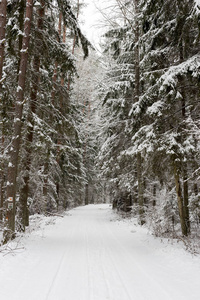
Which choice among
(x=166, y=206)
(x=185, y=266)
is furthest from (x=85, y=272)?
(x=166, y=206)

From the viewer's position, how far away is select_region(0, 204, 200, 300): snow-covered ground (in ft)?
13.6

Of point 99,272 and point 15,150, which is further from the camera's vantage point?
point 15,150

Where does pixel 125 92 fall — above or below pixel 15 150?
above

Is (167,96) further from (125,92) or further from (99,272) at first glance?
(125,92)

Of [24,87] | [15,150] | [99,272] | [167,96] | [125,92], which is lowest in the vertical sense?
[99,272]

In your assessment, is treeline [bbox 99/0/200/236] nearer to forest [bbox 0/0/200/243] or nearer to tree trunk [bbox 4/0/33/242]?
forest [bbox 0/0/200/243]

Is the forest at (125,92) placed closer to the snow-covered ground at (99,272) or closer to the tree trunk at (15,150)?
the tree trunk at (15,150)

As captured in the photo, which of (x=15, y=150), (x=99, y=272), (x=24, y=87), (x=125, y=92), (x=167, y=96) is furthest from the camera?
(x=125, y=92)

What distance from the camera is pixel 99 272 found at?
5301 mm

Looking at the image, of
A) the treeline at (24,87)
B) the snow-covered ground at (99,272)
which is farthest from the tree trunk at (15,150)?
the snow-covered ground at (99,272)

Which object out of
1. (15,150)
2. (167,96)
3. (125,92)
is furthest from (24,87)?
(125,92)

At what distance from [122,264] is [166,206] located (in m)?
7.00

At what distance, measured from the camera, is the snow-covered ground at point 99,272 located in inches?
163

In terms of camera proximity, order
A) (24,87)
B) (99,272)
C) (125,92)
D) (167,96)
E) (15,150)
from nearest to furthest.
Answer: (99,272), (15,150), (167,96), (24,87), (125,92)
